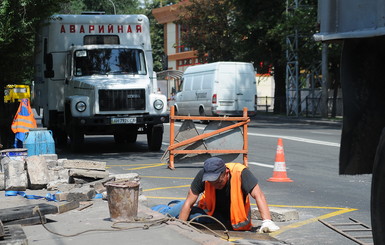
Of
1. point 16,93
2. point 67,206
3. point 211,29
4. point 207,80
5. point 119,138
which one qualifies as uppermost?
point 211,29

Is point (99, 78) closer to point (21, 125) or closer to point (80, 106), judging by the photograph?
point (80, 106)

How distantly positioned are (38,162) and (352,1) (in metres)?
7.99

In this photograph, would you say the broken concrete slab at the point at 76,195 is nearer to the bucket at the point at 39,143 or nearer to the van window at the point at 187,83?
the bucket at the point at 39,143

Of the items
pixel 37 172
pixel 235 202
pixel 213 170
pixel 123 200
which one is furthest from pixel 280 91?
pixel 213 170

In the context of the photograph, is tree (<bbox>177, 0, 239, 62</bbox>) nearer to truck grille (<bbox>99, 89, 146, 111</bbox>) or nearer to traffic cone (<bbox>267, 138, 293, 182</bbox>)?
truck grille (<bbox>99, 89, 146, 111</bbox>)

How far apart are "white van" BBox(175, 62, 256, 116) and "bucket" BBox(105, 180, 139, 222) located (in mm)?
23755

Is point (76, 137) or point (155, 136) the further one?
point (155, 136)

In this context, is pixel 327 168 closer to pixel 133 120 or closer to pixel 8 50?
pixel 133 120

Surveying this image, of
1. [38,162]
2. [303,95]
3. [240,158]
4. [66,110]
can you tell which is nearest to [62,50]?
[66,110]

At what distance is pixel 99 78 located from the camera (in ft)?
59.3

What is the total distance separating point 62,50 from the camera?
19.0m

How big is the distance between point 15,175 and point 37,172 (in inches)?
15.9

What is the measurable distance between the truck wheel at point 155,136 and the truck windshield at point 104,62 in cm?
155

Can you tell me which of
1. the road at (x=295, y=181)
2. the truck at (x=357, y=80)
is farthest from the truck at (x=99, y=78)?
the truck at (x=357, y=80)
